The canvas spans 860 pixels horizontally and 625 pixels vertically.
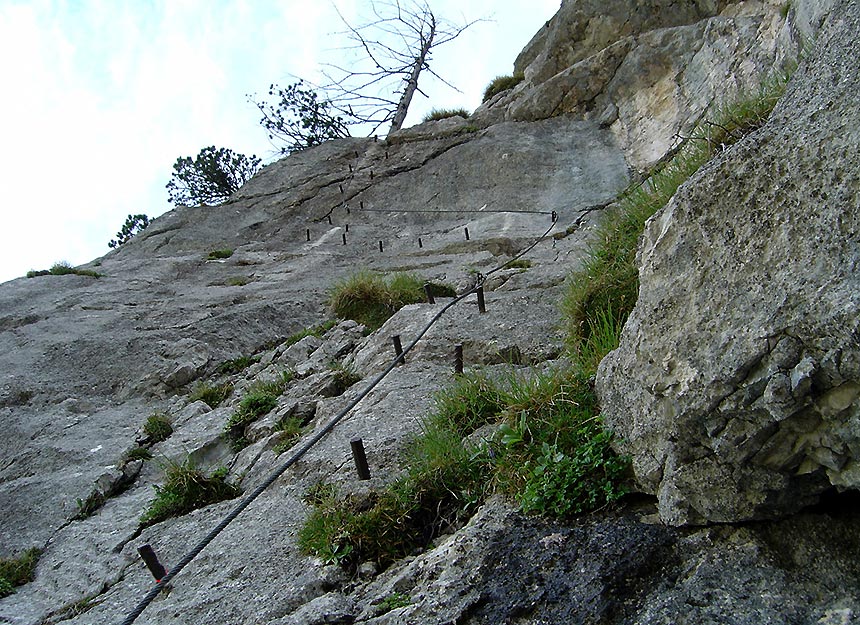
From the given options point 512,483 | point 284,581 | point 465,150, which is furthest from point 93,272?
point 512,483

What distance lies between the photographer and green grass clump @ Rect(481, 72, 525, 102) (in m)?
19.0

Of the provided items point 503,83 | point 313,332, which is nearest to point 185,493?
point 313,332

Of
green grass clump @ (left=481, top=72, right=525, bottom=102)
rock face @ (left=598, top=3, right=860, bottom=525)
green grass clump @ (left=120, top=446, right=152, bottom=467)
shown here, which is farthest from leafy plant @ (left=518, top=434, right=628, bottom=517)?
green grass clump @ (left=481, top=72, right=525, bottom=102)

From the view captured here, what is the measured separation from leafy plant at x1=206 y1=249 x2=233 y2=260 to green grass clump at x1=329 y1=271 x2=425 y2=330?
17.7ft

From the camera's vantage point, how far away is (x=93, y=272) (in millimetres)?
12125

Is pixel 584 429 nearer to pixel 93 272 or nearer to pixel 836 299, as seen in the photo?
pixel 836 299

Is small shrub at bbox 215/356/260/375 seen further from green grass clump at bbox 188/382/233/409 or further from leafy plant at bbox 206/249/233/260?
leafy plant at bbox 206/249/233/260

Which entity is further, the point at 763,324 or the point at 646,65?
the point at 646,65

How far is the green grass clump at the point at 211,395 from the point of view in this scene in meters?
7.47

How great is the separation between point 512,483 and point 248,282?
9.12m

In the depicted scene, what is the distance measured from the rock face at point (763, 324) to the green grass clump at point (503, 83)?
16.8m

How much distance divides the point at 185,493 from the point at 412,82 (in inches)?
857

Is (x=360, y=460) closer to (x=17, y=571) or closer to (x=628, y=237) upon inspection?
(x=628, y=237)

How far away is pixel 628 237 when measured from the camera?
495 cm
